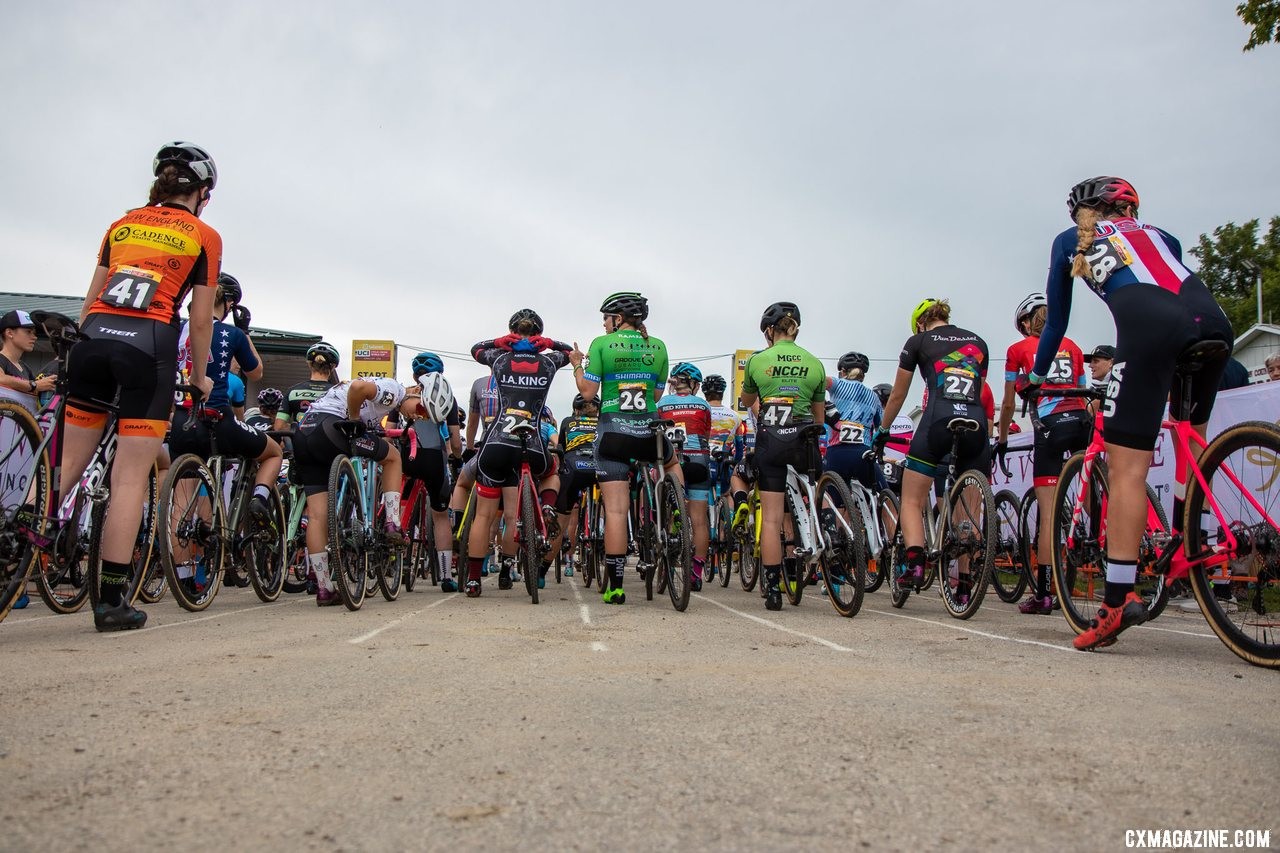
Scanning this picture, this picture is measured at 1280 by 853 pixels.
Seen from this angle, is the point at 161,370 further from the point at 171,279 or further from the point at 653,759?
the point at 653,759

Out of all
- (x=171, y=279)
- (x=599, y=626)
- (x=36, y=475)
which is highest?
(x=171, y=279)

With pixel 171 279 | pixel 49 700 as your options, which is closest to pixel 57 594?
pixel 171 279

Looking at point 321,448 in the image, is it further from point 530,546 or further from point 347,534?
point 530,546

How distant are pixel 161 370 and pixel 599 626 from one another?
2610mm

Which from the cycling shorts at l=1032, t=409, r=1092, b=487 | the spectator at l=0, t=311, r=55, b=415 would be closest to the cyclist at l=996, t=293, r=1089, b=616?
the cycling shorts at l=1032, t=409, r=1092, b=487

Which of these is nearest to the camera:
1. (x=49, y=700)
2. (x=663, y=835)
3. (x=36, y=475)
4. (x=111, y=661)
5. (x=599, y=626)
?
(x=663, y=835)

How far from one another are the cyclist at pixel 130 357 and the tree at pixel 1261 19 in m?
14.7

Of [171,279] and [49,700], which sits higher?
[171,279]

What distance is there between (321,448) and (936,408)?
14.1 ft

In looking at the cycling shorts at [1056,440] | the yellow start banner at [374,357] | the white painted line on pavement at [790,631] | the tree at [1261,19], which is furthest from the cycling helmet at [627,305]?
the yellow start banner at [374,357]

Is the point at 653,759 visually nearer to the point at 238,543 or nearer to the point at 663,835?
the point at 663,835

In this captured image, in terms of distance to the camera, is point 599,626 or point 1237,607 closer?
point 1237,607

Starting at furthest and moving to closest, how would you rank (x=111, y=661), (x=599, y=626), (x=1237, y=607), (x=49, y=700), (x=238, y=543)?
(x=238, y=543), (x=599, y=626), (x=1237, y=607), (x=111, y=661), (x=49, y=700)

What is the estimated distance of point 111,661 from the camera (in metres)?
3.57
